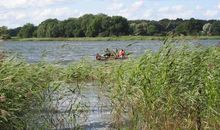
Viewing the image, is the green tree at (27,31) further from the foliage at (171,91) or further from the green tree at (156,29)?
the foliage at (171,91)

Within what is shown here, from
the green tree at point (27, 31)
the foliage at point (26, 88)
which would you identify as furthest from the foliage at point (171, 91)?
the green tree at point (27, 31)

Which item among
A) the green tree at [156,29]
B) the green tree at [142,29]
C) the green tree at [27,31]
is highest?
the green tree at [156,29]

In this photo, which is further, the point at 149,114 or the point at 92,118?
the point at 92,118

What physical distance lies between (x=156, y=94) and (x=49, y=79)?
2.59 meters

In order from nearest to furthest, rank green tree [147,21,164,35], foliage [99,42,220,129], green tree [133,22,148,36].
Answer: foliage [99,42,220,129]
green tree [147,21,164,35]
green tree [133,22,148,36]

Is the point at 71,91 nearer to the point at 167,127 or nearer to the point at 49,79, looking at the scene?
the point at 49,79

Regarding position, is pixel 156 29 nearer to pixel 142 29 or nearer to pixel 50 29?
pixel 142 29

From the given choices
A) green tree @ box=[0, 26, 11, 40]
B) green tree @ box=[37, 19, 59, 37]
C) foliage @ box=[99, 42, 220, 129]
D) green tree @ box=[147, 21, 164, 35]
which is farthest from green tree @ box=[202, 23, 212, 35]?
green tree @ box=[37, 19, 59, 37]

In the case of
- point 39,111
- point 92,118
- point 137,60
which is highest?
point 137,60

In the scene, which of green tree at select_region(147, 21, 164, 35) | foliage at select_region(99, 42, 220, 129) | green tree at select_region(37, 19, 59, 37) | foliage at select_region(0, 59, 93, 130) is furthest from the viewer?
green tree at select_region(37, 19, 59, 37)

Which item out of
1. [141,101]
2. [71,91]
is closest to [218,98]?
[141,101]

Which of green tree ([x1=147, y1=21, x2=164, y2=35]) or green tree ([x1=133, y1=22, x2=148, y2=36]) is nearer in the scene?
green tree ([x1=147, y1=21, x2=164, y2=35])

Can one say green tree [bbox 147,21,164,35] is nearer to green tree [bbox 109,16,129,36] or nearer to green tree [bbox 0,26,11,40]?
green tree [bbox 0,26,11,40]

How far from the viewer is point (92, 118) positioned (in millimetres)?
14242
